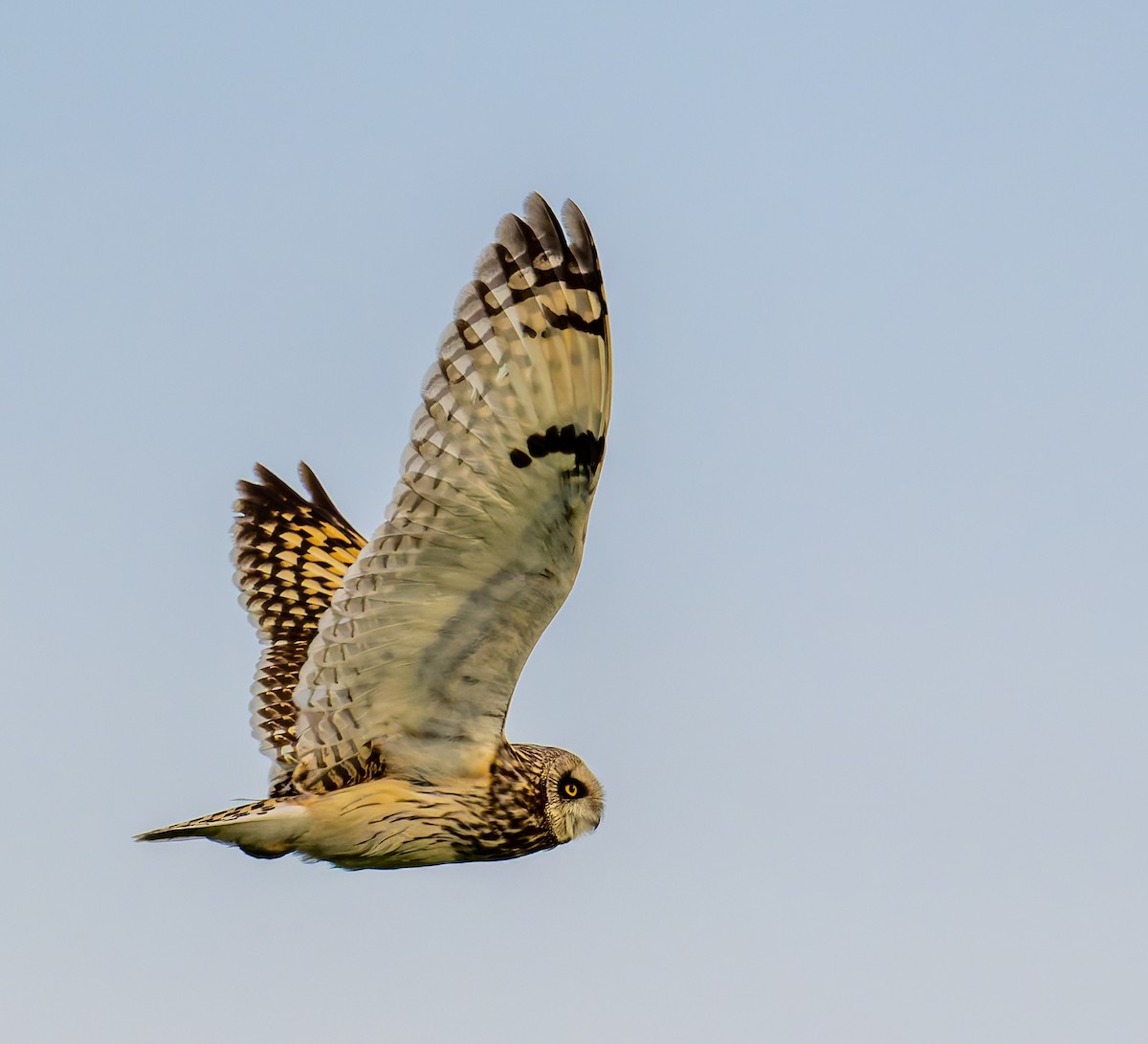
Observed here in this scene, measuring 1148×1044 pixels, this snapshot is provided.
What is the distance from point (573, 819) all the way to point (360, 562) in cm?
157

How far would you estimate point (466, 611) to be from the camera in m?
5.48

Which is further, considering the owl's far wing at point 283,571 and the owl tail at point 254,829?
the owl's far wing at point 283,571

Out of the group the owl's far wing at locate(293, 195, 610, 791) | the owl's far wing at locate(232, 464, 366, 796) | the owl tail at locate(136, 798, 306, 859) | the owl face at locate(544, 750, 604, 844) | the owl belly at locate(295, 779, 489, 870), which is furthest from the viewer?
the owl's far wing at locate(232, 464, 366, 796)

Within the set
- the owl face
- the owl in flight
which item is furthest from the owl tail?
the owl face

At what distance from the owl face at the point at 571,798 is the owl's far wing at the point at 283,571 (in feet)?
3.87

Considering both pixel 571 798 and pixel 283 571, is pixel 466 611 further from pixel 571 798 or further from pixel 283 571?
pixel 283 571

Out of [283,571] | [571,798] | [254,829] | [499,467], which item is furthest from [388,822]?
[283,571]

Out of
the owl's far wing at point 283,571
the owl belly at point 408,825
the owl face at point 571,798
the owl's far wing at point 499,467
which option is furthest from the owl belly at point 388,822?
the owl's far wing at point 283,571

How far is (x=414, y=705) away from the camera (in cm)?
589

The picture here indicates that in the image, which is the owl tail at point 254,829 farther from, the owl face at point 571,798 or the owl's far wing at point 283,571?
the owl face at point 571,798

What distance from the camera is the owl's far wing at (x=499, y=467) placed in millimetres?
5102

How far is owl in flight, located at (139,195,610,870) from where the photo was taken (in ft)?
16.8

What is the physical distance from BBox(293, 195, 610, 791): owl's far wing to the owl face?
85cm

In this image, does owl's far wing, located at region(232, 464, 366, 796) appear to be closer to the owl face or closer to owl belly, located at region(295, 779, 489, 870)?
owl belly, located at region(295, 779, 489, 870)
